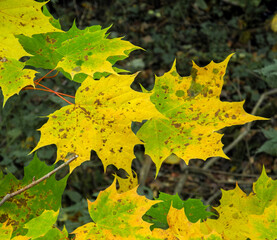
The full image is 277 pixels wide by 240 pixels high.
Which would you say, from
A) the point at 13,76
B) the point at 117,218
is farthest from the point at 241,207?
the point at 13,76

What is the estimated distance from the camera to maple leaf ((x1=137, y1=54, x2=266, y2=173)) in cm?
104

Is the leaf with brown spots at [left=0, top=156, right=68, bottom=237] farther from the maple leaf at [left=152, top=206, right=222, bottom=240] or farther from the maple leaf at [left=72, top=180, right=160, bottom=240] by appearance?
the maple leaf at [left=152, top=206, right=222, bottom=240]

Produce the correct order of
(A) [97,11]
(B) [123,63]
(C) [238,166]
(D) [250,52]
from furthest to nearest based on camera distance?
(A) [97,11], (D) [250,52], (B) [123,63], (C) [238,166]

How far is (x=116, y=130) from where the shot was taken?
977mm

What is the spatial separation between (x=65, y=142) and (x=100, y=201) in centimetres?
20

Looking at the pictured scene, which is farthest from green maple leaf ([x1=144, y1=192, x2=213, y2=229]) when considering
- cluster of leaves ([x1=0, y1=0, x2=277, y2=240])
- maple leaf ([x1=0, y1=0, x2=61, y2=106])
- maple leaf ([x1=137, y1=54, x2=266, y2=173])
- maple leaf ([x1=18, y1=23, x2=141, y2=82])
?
maple leaf ([x1=0, y1=0, x2=61, y2=106])

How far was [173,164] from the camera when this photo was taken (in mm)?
3346

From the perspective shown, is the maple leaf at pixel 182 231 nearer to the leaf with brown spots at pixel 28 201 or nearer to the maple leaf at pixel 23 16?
the leaf with brown spots at pixel 28 201

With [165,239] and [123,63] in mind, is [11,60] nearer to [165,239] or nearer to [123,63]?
[165,239]

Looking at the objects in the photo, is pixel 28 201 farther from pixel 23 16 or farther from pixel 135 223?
pixel 23 16

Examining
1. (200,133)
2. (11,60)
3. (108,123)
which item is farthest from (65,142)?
(200,133)

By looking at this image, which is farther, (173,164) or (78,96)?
(173,164)

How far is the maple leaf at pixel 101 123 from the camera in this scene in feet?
3.17

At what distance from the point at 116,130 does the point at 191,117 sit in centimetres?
25
